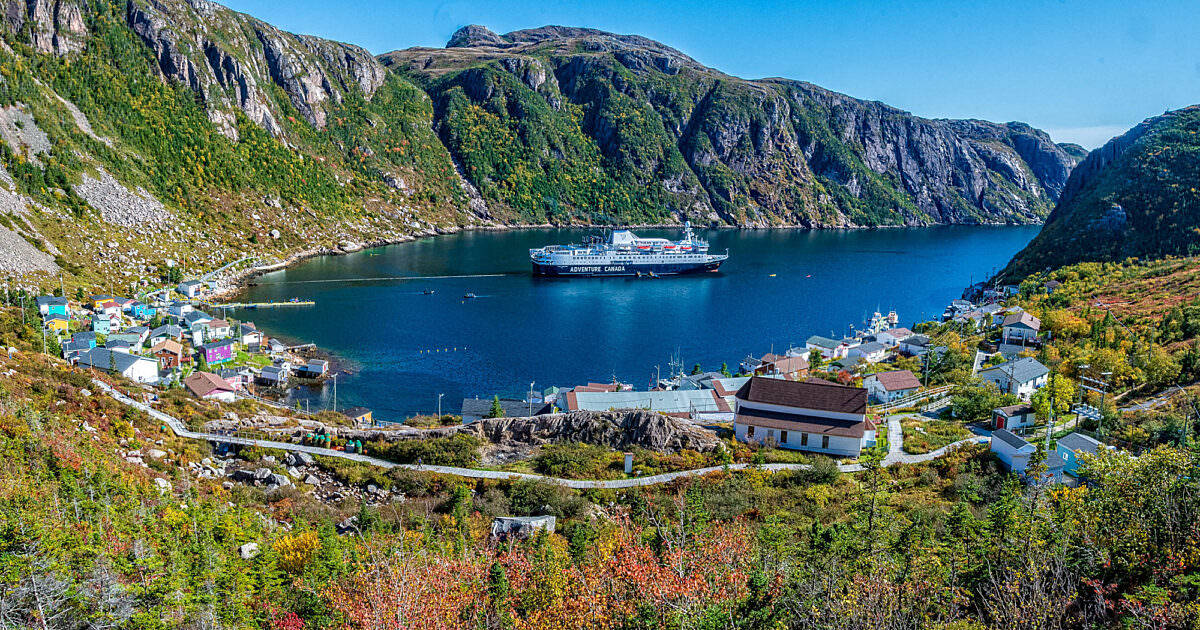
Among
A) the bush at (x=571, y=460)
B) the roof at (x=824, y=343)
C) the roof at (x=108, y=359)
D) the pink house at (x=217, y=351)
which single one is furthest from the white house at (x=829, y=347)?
the roof at (x=108, y=359)

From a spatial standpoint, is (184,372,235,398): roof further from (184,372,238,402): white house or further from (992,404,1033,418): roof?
(992,404,1033,418): roof

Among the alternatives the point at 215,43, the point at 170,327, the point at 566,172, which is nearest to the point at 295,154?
the point at 215,43

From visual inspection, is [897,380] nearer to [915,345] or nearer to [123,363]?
[915,345]

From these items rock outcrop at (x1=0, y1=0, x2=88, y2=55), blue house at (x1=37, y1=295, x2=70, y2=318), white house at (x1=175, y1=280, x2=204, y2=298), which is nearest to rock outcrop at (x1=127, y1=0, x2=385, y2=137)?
rock outcrop at (x1=0, y1=0, x2=88, y2=55)

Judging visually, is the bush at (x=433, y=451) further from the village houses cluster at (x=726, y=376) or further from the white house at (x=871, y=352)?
the white house at (x=871, y=352)

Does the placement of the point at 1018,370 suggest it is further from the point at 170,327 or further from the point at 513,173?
the point at 513,173
